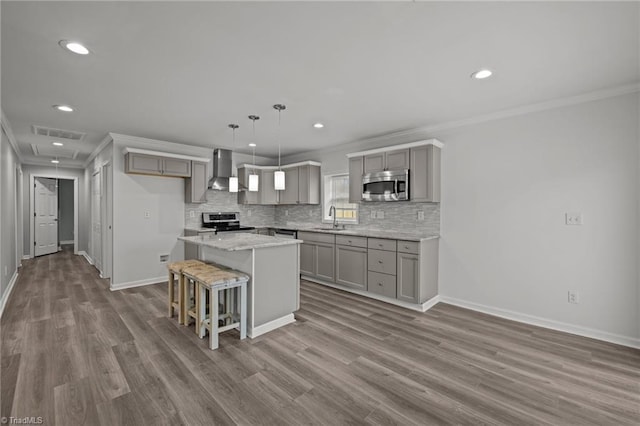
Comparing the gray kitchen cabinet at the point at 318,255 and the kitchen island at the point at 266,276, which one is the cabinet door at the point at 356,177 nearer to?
the gray kitchen cabinet at the point at 318,255

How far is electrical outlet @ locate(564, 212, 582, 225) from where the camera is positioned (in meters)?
3.10

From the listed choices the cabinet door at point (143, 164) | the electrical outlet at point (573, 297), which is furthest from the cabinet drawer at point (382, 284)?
the cabinet door at point (143, 164)

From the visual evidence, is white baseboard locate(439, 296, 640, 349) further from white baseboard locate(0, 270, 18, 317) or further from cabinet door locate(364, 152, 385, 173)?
white baseboard locate(0, 270, 18, 317)

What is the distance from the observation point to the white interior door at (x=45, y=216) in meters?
7.64

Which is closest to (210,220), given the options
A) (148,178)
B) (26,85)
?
(148,178)

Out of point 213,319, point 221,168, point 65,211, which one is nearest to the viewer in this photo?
point 213,319

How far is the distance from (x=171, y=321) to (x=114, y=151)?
303 cm

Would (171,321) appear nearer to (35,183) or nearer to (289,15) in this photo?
(289,15)

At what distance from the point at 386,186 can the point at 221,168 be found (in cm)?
305

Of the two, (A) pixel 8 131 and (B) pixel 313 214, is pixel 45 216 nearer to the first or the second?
(A) pixel 8 131

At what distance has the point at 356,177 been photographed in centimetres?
485

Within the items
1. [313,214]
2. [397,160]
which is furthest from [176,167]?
[397,160]

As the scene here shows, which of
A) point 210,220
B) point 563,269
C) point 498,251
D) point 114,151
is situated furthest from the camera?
point 210,220

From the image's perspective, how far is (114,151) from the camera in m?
4.70
